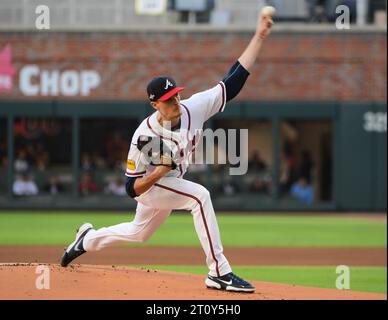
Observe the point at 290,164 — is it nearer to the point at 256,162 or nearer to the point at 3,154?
the point at 256,162

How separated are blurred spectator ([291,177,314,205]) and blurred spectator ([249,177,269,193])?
85 centimetres

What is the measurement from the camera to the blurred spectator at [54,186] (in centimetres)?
2462

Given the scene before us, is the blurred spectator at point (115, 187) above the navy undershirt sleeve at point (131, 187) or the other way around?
the other way around

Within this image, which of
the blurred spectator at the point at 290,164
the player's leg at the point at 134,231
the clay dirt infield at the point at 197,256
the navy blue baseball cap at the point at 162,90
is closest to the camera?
the navy blue baseball cap at the point at 162,90

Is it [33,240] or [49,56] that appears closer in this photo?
[33,240]

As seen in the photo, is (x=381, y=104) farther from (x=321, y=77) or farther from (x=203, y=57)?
(x=203, y=57)

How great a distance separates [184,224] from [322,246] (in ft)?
18.1

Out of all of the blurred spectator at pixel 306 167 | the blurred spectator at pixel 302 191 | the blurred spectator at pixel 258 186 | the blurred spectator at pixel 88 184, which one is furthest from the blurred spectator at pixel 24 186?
the blurred spectator at pixel 306 167

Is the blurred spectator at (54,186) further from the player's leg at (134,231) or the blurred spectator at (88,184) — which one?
the player's leg at (134,231)

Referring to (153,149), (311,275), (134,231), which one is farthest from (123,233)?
(311,275)

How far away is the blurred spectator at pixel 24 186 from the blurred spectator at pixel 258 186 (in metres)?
6.02

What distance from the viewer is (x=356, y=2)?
80.2ft

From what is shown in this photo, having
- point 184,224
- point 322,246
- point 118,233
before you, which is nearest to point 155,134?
point 118,233
